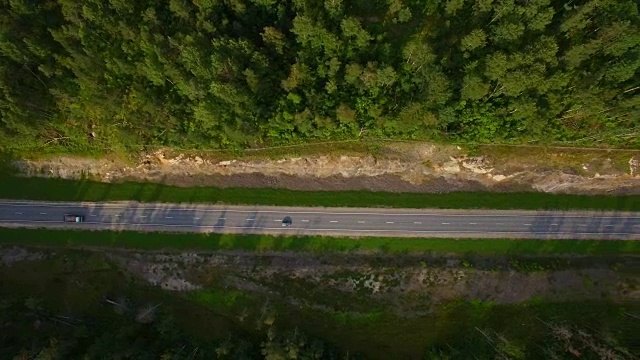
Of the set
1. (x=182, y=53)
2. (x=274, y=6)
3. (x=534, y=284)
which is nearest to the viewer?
(x=182, y=53)

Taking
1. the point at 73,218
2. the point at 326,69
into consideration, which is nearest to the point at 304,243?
the point at 326,69

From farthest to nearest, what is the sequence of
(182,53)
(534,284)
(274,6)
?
(534,284), (274,6), (182,53)

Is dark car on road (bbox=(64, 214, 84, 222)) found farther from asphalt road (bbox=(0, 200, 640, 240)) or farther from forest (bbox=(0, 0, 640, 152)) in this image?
forest (bbox=(0, 0, 640, 152))

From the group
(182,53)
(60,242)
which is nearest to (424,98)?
(182,53)

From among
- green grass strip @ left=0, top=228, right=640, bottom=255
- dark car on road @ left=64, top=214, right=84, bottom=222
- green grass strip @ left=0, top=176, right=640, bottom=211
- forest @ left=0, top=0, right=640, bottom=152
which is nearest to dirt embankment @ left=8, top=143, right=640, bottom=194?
green grass strip @ left=0, top=176, right=640, bottom=211

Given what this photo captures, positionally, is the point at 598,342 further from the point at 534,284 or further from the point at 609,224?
the point at 609,224

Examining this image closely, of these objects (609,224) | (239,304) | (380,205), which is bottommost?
(239,304)

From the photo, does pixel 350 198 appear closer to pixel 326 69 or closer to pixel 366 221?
pixel 366 221
